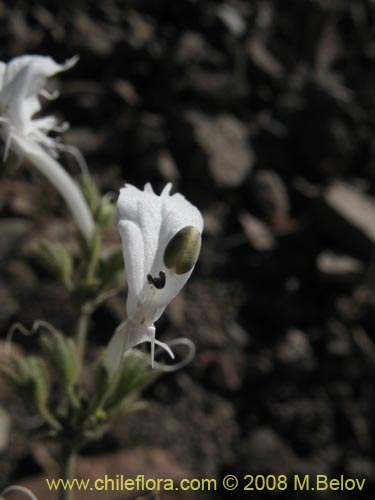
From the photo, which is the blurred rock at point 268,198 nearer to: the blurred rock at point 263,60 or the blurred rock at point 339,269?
the blurred rock at point 339,269

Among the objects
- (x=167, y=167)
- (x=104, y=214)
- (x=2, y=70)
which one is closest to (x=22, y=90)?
(x=2, y=70)

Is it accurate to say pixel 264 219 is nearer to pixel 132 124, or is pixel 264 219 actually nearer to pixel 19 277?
pixel 132 124

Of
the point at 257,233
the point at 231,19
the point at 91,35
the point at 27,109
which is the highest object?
the point at 27,109

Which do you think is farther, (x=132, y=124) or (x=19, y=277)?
(x=132, y=124)

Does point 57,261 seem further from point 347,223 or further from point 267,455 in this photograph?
point 347,223

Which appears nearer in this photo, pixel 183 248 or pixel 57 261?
pixel 183 248

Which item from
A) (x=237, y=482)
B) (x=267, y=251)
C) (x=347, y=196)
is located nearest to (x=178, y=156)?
(x=267, y=251)
